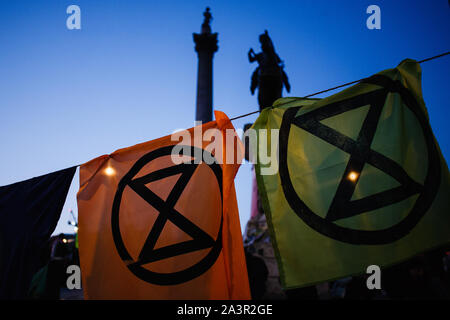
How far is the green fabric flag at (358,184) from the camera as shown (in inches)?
80.7

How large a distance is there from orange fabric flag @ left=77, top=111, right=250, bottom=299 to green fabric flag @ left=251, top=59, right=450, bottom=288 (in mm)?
493

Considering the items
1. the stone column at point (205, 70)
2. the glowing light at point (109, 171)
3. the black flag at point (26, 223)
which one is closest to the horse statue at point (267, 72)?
the glowing light at point (109, 171)

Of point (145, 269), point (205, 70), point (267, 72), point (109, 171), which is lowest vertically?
point (145, 269)

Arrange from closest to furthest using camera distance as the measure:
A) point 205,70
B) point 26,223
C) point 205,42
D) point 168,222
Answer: point 168,222 < point 26,223 < point 205,70 < point 205,42

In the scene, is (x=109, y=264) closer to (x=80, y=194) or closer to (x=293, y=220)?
(x=80, y=194)

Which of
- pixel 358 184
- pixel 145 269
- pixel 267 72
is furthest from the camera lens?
pixel 267 72

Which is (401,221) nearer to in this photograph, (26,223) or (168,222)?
(168,222)

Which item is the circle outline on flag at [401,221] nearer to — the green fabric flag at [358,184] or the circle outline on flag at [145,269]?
the green fabric flag at [358,184]

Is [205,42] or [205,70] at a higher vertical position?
[205,42]

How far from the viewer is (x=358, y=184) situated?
7.54 feet

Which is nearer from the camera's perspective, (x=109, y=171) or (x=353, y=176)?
(x=353, y=176)

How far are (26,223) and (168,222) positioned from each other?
2.51m

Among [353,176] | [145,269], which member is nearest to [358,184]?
[353,176]

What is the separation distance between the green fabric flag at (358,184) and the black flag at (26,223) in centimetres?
327
